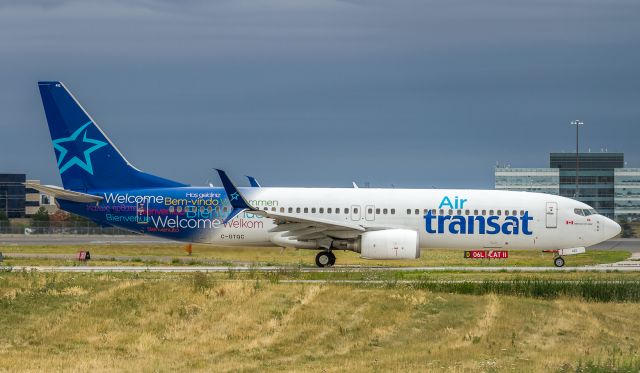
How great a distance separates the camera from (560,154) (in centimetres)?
17462

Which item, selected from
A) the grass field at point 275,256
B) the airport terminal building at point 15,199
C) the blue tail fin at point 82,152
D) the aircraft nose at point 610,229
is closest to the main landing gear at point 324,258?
the grass field at point 275,256

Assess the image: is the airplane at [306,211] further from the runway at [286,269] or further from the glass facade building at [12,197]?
the glass facade building at [12,197]

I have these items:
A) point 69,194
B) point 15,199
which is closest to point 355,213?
point 69,194

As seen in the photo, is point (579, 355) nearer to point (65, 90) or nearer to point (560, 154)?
point (65, 90)

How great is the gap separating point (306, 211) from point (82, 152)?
10.7 metres

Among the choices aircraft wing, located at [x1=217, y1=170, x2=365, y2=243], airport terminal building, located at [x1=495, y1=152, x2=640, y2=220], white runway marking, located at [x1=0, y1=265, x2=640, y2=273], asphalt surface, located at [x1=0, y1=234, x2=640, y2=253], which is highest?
airport terminal building, located at [x1=495, y1=152, x2=640, y2=220]

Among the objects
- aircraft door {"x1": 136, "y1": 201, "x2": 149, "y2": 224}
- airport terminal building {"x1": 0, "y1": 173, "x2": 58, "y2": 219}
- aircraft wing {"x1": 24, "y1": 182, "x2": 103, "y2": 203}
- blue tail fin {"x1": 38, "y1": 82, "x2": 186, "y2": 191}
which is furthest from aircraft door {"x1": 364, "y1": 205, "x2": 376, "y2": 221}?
airport terminal building {"x1": 0, "y1": 173, "x2": 58, "y2": 219}

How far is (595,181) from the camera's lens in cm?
17275

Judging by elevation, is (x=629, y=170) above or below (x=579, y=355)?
above

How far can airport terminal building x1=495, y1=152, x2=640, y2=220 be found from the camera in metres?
171

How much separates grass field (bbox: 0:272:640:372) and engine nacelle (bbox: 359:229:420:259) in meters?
8.91

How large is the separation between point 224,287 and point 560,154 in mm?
143079

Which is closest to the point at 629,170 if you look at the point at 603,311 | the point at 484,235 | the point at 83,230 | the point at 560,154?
the point at 560,154

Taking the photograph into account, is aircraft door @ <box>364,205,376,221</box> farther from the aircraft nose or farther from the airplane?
the aircraft nose
